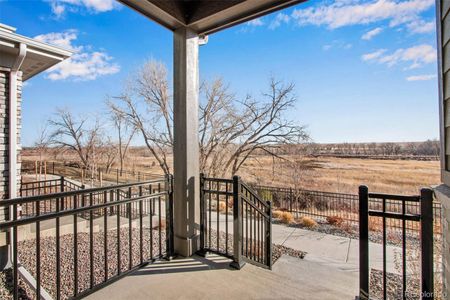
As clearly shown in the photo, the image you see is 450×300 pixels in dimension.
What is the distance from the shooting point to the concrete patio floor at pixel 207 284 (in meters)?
1.78

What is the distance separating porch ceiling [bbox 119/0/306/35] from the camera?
6.98 ft

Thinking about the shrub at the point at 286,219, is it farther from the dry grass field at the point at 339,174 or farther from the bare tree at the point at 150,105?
the bare tree at the point at 150,105

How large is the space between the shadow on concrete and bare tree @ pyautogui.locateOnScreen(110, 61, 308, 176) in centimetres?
868

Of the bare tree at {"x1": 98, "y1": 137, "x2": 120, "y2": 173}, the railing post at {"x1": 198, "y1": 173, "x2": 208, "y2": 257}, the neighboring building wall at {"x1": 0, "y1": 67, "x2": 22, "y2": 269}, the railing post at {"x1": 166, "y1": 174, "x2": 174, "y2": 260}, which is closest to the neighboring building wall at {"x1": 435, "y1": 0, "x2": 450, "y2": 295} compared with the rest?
the railing post at {"x1": 198, "y1": 173, "x2": 208, "y2": 257}

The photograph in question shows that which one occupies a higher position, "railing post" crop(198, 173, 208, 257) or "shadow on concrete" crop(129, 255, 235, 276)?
"railing post" crop(198, 173, 208, 257)

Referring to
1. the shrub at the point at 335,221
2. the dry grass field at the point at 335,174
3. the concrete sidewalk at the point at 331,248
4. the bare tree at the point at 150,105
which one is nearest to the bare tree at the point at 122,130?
the bare tree at the point at 150,105

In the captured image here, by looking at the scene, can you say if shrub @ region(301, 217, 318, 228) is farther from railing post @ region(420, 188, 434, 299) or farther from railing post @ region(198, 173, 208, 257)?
railing post @ region(420, 188, 434, 299)

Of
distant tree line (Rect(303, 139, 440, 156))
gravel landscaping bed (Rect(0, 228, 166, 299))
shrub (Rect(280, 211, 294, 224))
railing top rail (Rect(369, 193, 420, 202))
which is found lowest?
shrub (Rect(280, 211, 294, 224))

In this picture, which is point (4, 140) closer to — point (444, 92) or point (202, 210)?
point (202, 210)

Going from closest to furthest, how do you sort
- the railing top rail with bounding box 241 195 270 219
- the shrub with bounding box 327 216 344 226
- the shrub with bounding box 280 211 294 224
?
Answer: 1. the railing top rail with bounding box 241 195 270 219
2. the shrub with bounding box 327 216 344 226
3. the shrub with bounding box 280 211 294 224

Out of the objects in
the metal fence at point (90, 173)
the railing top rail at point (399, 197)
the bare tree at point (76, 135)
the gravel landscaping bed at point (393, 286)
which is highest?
the bare tree at point (76, 135)

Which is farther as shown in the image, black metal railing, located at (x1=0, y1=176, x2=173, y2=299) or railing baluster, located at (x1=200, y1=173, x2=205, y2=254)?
railing baluster, located at (x1=200, y1=173, x2=205, y2=254)

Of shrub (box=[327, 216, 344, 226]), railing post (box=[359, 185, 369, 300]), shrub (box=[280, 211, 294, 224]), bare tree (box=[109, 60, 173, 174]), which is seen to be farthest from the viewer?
bare tree (box=[109, 60, 173, 174])

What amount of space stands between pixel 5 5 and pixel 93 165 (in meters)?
11.2
